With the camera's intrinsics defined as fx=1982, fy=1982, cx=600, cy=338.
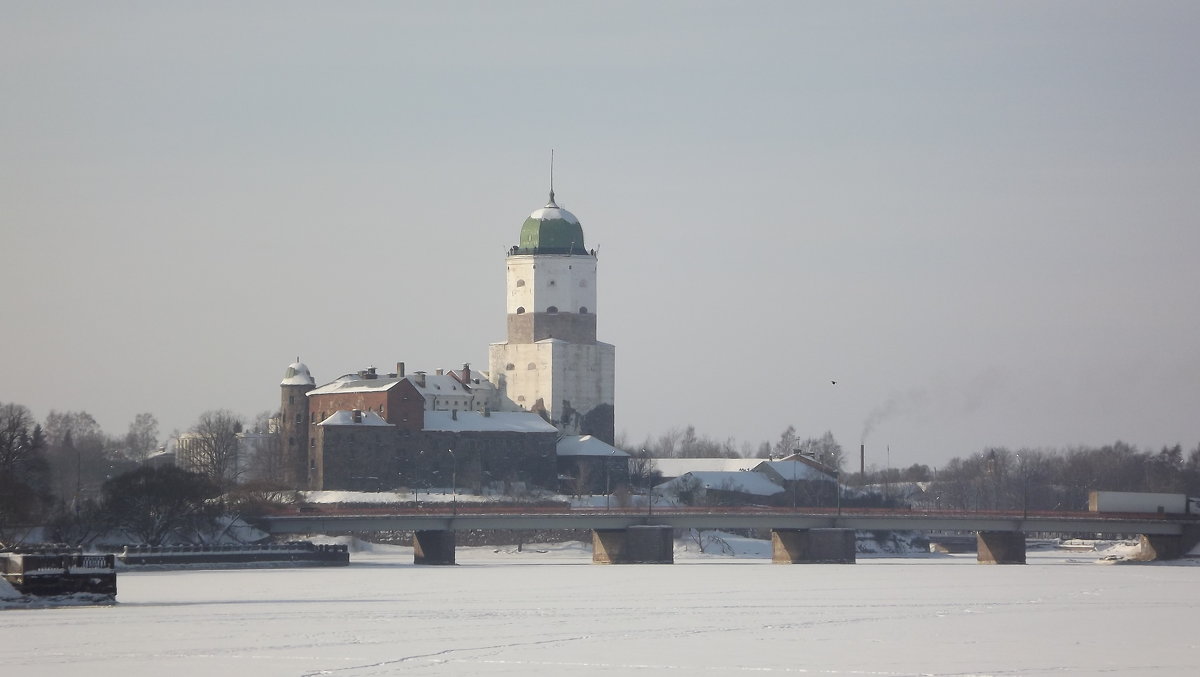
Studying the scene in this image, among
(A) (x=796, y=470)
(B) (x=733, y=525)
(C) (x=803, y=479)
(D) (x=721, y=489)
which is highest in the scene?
(A) (x=796, y=470)

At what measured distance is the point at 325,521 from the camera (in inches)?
3396

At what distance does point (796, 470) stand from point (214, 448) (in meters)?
37.6

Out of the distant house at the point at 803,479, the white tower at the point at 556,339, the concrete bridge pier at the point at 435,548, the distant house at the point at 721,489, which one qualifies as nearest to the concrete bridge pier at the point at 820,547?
the concrete bridge pier at the point at 435,548

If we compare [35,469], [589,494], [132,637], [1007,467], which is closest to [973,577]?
[132,637]

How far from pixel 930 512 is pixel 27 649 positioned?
→ 63764 mm

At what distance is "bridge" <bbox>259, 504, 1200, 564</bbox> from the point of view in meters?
85.2

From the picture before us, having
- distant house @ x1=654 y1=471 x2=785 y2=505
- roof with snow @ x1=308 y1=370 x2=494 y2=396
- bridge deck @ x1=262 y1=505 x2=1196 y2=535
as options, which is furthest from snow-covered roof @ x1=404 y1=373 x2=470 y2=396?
bridge deck @ x1=262 y1=505 x2=1196 y2=535

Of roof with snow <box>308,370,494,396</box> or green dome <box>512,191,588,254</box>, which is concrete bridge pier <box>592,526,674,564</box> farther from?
green dome <box>512,191,588,254</box>

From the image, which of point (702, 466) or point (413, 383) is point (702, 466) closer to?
point (702, 466)

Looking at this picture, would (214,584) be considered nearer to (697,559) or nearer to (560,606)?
(560,606)

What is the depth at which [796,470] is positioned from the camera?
130 meters

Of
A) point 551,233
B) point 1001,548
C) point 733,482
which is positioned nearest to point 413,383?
point 551,233

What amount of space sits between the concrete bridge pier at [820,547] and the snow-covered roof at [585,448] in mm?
34346

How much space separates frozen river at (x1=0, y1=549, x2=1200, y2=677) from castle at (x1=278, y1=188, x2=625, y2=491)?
54700 mm
